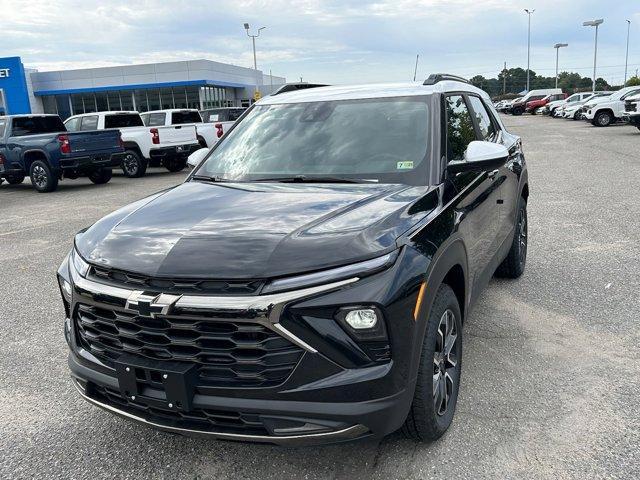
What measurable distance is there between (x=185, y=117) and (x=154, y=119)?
0.95m

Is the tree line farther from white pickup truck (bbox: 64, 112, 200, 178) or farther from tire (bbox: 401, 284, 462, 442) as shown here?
tire (bbox: 401, 284, 462, 442)

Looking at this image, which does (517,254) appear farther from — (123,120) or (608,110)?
(608,110)

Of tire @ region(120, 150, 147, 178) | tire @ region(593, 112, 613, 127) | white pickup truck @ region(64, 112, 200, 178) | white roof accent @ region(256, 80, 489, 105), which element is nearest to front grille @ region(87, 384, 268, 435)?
white roof accent @ region(256, 80, 489, 105)

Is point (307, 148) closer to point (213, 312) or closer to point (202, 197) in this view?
point (202, 197)

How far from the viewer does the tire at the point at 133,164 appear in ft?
54.8

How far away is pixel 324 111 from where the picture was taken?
389cm

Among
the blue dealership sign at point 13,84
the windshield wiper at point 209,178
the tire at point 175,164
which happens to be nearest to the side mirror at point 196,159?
the windshield wiper at point 209,178

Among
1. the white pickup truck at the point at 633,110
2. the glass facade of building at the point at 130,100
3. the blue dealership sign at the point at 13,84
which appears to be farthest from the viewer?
the glass facade of building at the point at 130,100

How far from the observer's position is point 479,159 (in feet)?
10.7

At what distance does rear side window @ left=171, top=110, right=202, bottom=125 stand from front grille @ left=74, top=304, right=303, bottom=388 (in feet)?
53.7

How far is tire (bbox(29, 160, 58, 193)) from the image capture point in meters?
14.3

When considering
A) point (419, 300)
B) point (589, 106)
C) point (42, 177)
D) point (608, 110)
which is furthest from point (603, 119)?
point (419, 300)

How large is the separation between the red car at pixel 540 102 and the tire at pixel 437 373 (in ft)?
171

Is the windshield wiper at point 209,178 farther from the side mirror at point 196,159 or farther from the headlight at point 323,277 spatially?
the headlight at point 323,277
